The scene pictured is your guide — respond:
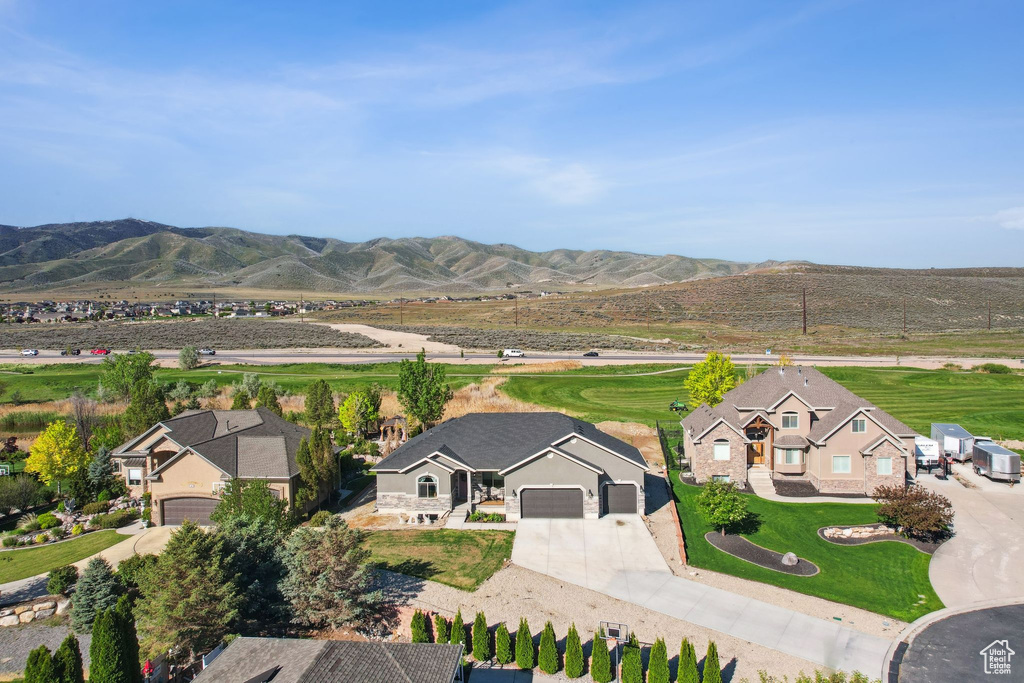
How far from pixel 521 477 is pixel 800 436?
1726 centimetres

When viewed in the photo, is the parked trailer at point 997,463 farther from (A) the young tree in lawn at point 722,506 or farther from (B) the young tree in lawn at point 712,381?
(A) the young tree in lawn at point 722,506

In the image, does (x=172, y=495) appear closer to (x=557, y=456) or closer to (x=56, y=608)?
(x=56, y=608)

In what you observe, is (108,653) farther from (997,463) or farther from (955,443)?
(955,443)

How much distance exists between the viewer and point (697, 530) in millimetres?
29250

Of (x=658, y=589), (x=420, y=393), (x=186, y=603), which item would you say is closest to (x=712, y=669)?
(x=658, y=589)

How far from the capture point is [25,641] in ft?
69.2

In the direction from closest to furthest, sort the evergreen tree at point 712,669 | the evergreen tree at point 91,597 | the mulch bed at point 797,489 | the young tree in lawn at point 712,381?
the evergreen tree at point 712,669
the evergreen tree at point 91,597
the mulch bed at point 797,489
the young tree in lawn at point 712,381

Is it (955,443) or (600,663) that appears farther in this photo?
(955,443)

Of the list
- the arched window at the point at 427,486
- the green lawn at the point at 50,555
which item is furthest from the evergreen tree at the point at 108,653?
the arched window at the point at 427,486

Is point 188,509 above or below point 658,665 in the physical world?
above

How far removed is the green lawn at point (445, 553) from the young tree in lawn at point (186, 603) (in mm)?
7209

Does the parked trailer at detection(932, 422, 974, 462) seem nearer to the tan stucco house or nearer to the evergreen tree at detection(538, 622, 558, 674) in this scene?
the evergreen tree at detection(538, 622, 558, 674)

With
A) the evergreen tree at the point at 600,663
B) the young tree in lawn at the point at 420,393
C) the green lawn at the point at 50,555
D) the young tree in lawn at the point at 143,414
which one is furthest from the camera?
the young tree in lawn at the point at 420,393

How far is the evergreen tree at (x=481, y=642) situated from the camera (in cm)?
1878
